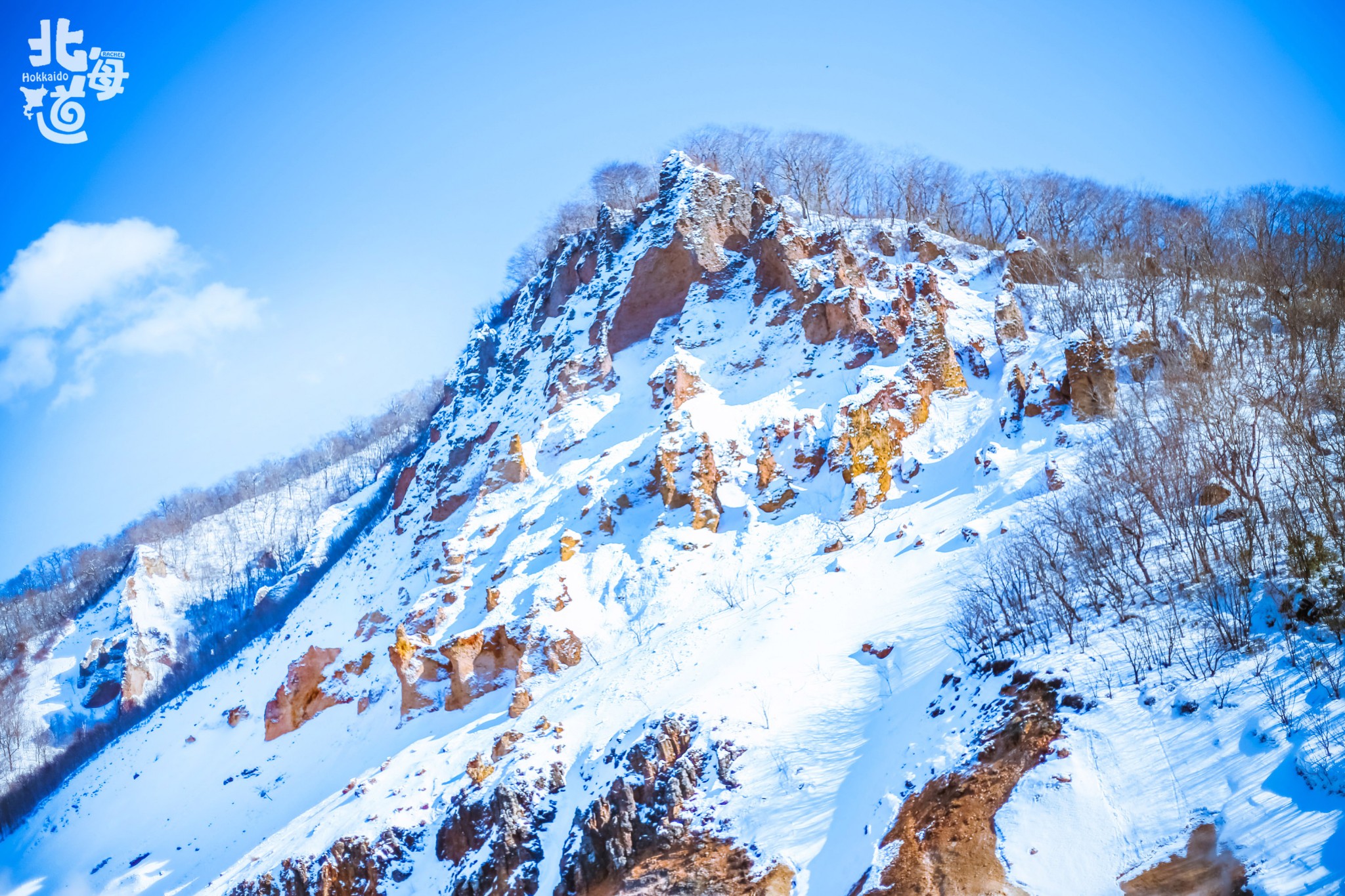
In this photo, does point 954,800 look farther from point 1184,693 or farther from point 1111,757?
point 1184,693

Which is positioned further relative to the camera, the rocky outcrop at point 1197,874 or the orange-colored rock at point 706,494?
the orange-colored rock at point 706,494

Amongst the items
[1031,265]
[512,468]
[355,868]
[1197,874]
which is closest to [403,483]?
[512,468]

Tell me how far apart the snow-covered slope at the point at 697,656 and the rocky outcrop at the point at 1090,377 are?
133mm

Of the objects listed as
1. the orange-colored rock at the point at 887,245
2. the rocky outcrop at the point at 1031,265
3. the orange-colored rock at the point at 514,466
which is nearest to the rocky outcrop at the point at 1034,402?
the rocky outcrop at the point at 1031,265

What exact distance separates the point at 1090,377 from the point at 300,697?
36729mm

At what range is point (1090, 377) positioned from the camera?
23281 mm

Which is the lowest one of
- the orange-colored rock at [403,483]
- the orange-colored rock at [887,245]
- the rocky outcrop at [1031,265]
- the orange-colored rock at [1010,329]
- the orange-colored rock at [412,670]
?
the orange-colored rock at [412,670]

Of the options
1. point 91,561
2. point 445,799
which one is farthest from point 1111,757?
point 91,561

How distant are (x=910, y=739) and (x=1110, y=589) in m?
5.36

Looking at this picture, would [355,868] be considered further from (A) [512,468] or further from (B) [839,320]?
(B) [839,320]

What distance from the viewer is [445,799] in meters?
19.5

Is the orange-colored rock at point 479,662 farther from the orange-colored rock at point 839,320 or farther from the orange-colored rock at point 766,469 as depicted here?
the orange-colored rock at point 839,320

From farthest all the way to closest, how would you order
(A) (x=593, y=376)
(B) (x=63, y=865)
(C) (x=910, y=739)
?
(A) (x=593, y=376), (B) (x=63, y=865), (C) (x=910, y=739)

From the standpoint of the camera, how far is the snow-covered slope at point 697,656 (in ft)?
35.8
